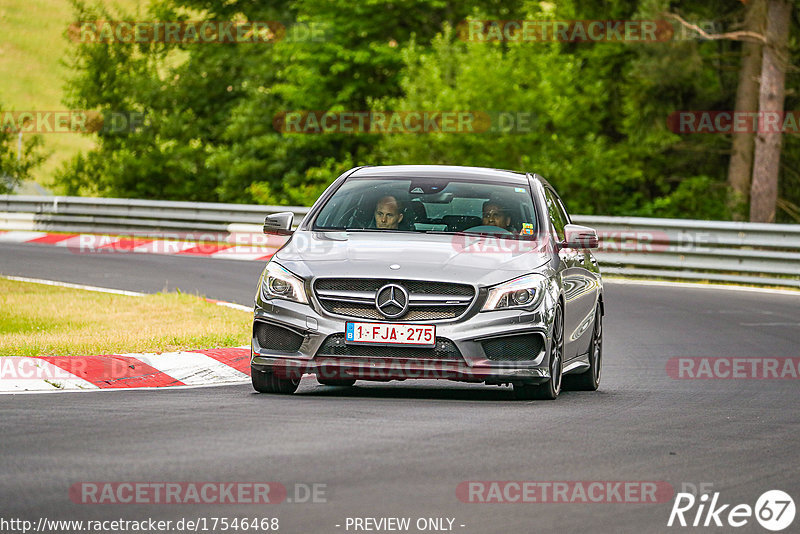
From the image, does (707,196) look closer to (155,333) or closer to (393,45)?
(393,45)

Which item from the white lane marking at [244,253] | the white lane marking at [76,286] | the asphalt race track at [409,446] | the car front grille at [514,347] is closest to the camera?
the asphalt race track at [409,446]

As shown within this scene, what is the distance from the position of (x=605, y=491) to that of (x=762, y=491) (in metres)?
0.81

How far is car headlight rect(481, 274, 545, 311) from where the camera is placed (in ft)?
32.2

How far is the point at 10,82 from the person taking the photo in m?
146

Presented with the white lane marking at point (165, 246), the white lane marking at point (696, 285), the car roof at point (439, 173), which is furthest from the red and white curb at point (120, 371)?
the white lane marking at point (165, 246)

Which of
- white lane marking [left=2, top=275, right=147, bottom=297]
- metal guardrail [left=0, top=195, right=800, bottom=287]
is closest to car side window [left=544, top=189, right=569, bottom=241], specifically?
white lane marking [left=2, top=275, right=147, bottom=297]

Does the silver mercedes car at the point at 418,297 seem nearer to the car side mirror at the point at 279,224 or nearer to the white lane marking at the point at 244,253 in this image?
the car side mirror at the point at 279,224

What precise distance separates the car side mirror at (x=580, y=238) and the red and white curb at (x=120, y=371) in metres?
2.79

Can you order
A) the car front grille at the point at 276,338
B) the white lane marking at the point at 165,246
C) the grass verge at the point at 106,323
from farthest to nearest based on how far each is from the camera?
the white lane marking at the point at 165,246 < the grass verge at the point at 106,323 < the car front grille at the point at 276,338

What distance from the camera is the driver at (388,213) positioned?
10.9 metres

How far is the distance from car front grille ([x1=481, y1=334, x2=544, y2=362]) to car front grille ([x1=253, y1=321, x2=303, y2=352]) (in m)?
1.27

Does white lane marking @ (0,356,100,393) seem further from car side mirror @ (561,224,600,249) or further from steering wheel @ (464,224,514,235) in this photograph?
car side mirror @ (561,224,600,249)

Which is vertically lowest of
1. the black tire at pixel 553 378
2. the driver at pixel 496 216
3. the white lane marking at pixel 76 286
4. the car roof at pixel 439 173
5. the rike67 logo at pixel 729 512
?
the white lane marking at pixel 76 286

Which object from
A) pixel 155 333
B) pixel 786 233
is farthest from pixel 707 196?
pixel 155 333
